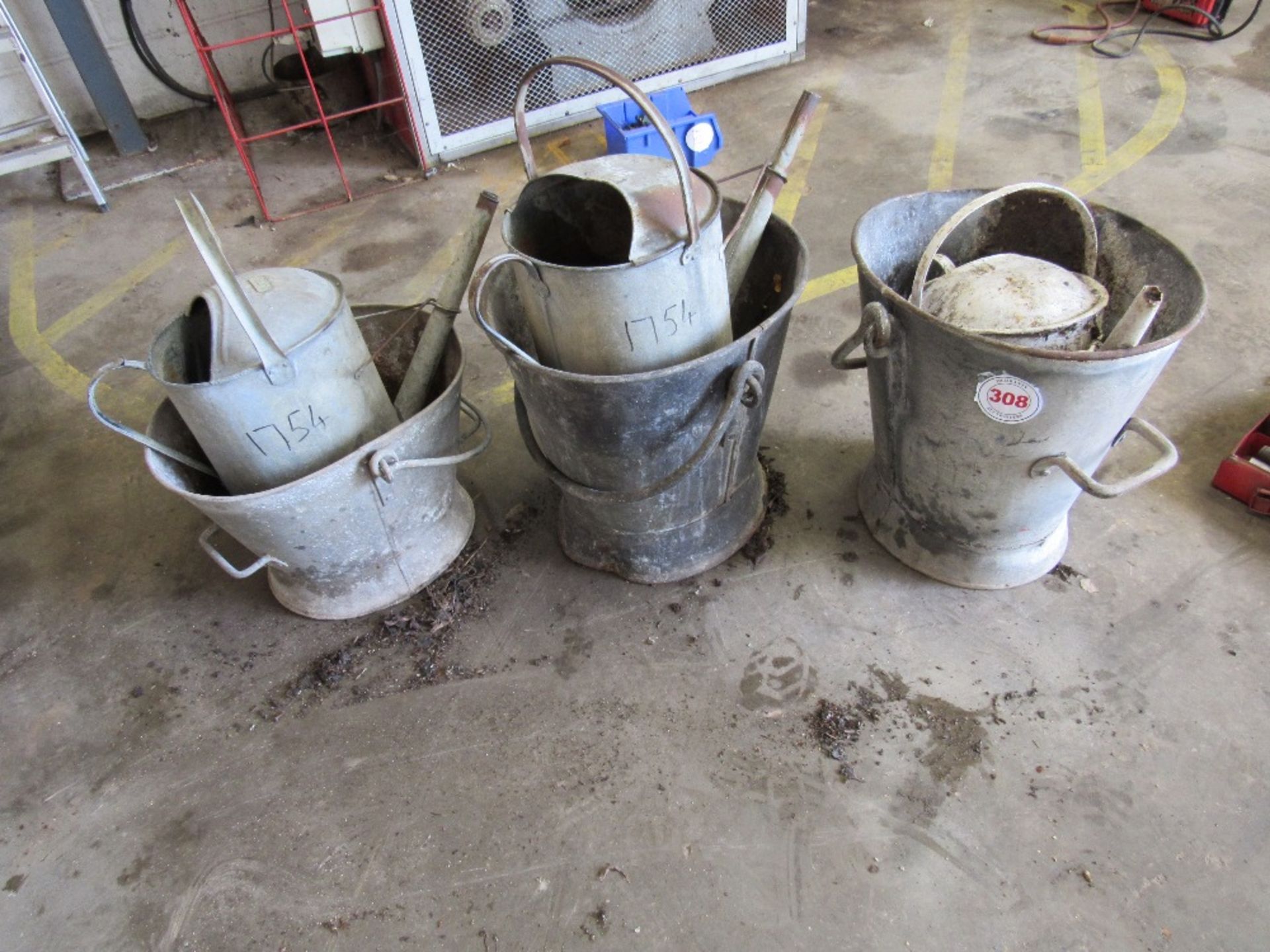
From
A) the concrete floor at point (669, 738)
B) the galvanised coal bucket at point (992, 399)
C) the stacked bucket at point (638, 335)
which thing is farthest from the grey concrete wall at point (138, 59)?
the galvanised coal bucket at point (992, 399)

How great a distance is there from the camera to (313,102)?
4.75 meters

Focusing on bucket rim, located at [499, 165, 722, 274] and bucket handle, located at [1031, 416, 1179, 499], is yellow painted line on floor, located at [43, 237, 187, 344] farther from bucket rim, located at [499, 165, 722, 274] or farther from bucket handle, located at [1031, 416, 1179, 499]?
bucket handle, located at [1031, 416, 1179, 499]

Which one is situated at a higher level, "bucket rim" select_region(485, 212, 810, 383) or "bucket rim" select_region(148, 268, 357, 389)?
"bucket rim" select_region(148, 268, 357, 389)

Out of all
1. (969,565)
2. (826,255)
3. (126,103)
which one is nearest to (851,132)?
(826,255)

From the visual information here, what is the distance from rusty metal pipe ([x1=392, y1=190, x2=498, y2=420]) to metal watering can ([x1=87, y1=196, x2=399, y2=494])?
0.53 ft

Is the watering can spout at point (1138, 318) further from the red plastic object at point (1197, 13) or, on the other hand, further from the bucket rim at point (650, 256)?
the red plastic object at point (1197, 13)

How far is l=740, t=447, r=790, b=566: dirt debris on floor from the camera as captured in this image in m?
2.31

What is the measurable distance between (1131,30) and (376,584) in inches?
214

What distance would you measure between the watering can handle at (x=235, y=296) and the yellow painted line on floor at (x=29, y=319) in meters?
1.81

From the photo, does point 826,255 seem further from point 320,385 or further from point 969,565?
point 320,385

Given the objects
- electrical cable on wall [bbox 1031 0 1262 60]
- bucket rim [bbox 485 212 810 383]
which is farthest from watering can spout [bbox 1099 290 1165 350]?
electrical cable on wall [bbox 1031 0 1262 60]

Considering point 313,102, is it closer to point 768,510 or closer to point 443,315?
point 443,315

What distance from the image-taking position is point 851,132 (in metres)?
4.13

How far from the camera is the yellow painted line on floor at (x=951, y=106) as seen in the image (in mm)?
3773
